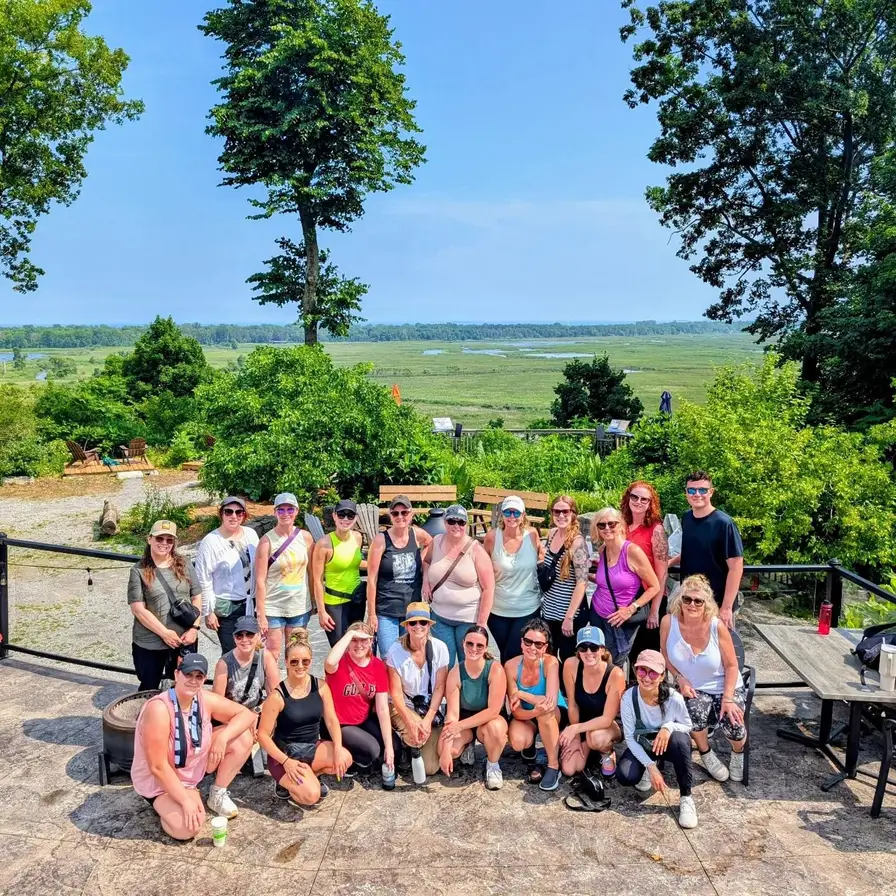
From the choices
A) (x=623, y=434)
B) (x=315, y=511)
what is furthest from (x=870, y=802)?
(x=623, y=434)

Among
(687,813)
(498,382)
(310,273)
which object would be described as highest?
(310,273)

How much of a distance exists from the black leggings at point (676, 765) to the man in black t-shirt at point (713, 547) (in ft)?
3.46

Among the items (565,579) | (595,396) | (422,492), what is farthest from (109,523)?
(595,396)

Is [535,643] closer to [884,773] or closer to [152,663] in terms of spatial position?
[884,773]

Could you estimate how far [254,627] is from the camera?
515 cm

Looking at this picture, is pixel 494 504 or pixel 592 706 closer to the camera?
pixel 592 706

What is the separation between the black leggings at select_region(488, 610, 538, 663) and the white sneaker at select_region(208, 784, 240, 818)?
219cm

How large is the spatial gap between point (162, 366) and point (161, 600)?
87.0ft

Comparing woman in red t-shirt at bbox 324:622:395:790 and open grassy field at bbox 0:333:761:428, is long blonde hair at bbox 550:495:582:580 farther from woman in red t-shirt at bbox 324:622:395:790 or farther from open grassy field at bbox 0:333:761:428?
open grassy field at bbox 0:333:761:428

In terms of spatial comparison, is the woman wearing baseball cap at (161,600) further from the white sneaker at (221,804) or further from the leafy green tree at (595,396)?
the leafy green tree at (595,396)

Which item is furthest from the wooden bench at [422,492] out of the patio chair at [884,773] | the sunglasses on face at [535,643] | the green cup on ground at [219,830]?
the patio chair at [884,773]

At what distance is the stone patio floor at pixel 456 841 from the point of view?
4.26 metres

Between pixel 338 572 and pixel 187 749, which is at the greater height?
pixel 338 572

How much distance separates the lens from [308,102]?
1024 inches
